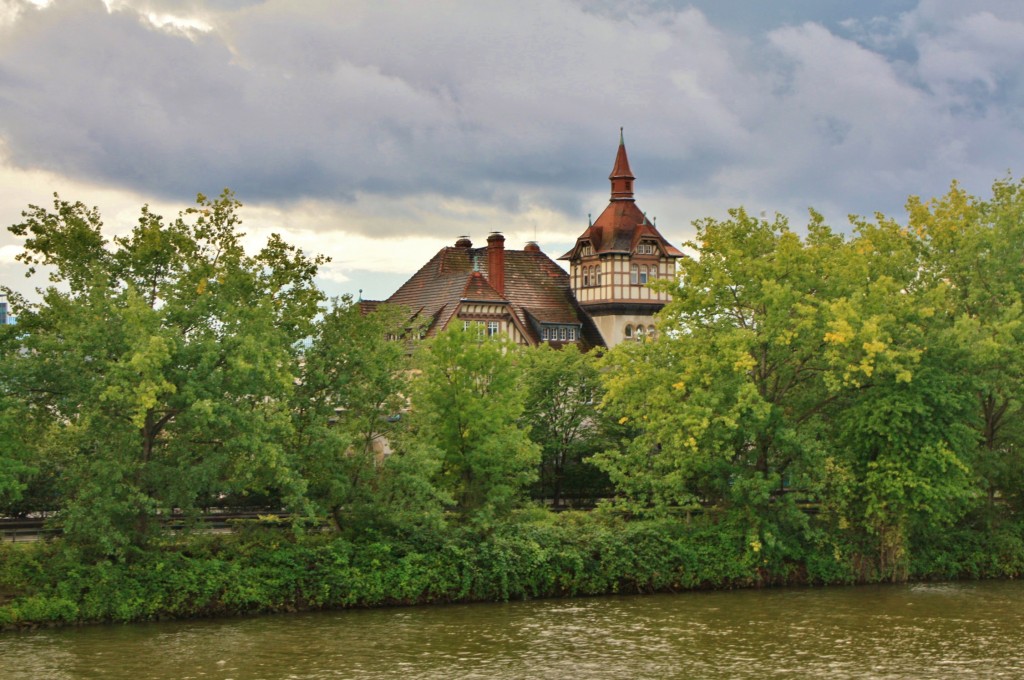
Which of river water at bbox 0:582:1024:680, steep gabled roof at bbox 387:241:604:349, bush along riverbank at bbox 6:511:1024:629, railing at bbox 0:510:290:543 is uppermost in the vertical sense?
steep gabled roof at bbox 387:241:604:349

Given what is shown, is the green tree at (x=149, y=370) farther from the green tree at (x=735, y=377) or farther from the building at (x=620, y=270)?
the building at (x=620, y=270)

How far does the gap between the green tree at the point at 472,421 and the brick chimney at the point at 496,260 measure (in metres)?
31.4

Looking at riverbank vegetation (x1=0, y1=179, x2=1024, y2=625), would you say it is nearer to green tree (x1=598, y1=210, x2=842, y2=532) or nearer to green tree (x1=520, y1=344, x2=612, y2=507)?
green tree (x1=598, y1=210, x2=842, y2=532)

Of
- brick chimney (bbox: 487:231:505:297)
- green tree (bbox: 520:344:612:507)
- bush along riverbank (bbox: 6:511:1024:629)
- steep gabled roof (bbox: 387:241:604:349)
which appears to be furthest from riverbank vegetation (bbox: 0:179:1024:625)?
brick chimney (bbox: 487:231:505:297)

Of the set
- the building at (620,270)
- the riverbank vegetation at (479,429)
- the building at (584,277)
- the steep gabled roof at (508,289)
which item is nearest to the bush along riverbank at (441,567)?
the riverbank vegetation at (479,429)

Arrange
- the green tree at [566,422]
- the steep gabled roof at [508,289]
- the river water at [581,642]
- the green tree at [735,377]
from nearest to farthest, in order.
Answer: the river water at [581,642] < the green tree at [735,377] < the green tree at [566,422] < the steep gabled roof at [508,289]

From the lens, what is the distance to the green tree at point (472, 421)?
45.0 meters

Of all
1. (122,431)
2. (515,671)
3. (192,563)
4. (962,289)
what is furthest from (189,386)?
(962,289)

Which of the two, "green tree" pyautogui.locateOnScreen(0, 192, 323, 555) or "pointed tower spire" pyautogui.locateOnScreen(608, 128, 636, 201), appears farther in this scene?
"pointed tower spire" pyautogui.locateOnScreen(608, 128, 636, 201)

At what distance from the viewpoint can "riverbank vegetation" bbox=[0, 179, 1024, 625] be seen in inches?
1490

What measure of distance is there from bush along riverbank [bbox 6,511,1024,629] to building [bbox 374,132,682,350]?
33.0 meters

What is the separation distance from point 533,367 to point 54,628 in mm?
27348

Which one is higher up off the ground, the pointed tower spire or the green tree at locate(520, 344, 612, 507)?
the pointed tower spire

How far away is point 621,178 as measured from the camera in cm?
8406
